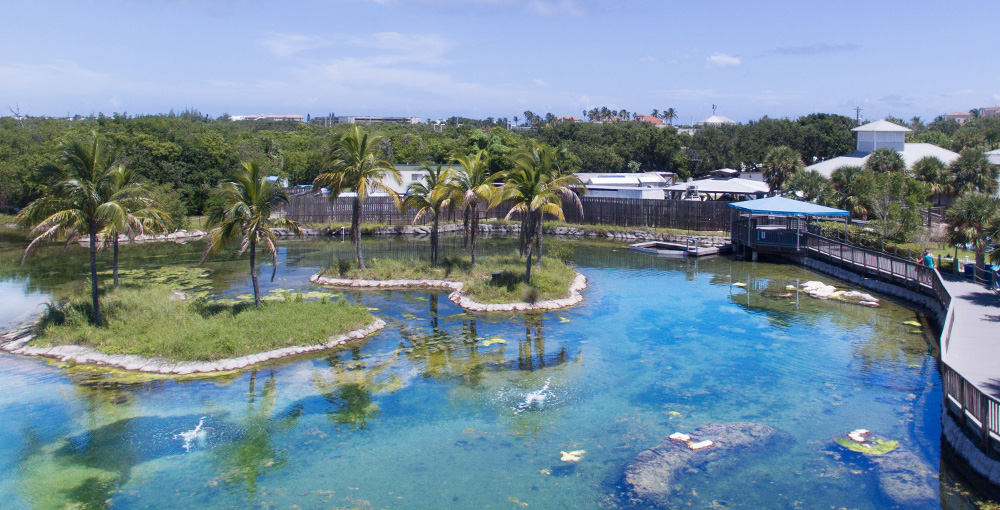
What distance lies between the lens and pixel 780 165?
45.5 metres

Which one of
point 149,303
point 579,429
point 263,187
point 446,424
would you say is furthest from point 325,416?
point 149,303

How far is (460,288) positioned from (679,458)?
1501cm

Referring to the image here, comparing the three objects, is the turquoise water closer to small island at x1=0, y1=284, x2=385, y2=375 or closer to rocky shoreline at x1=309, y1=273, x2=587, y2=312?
small island at x1=0, y1=284, x2=385, y2=375

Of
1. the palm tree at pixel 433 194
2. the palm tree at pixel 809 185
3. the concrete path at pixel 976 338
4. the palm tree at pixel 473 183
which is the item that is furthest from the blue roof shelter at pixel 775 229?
the palm tree at pixel 433 194

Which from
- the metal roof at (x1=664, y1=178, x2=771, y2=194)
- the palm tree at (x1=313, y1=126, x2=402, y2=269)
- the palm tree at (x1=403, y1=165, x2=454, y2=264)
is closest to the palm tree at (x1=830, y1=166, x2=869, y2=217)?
the metal roof at (x1=664, y1=178, x2=771, y2=194)

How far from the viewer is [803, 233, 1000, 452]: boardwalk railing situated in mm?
10773

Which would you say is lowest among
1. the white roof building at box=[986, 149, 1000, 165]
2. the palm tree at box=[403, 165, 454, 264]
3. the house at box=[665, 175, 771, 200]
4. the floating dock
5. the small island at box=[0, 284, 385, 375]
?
the small island at box=[0, 284, 385, 375]

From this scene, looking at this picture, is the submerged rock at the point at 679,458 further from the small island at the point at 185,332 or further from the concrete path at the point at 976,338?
the small island at the point at 185,332

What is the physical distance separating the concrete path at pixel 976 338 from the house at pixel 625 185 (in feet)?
91.9

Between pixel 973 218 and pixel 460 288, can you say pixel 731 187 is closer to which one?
pixel 973 218

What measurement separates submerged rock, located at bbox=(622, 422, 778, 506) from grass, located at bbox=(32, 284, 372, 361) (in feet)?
33.4

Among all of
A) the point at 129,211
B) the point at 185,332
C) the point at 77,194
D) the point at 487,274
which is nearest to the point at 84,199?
the point at 77,194

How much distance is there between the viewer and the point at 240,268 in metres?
30.7

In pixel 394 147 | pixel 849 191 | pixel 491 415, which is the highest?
pixel 394 147
